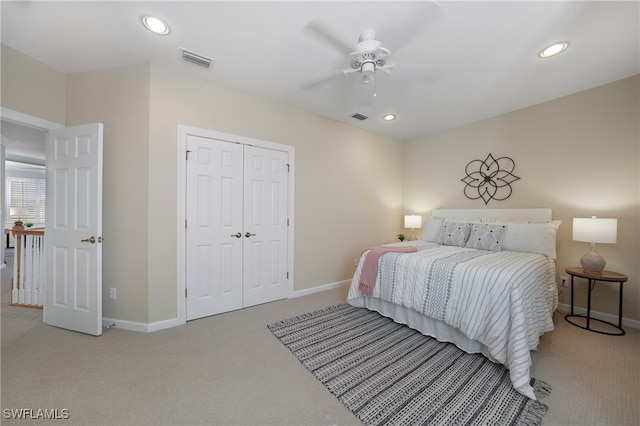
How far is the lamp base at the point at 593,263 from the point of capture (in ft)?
8.41

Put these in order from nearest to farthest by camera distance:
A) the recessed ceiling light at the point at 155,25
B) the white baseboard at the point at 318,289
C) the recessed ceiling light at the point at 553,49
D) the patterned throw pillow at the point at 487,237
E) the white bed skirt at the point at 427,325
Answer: the recessed ceiling light at the point at 155,25
the white bed skirt at the point at 427,325
the recessed ceiling light at the point at 553,49
the patterned throw pillow at the point at 487,237
the white baseboard at the point at 318,289

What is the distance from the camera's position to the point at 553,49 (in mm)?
2240

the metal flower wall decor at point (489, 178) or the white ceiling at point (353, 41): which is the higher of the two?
the white ceiling at point (353, 41)

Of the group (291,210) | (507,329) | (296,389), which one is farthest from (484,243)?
(296,389)

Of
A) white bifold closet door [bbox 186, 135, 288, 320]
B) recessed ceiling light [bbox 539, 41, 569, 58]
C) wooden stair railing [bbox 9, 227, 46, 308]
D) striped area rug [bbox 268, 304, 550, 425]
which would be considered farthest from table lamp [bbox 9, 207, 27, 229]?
recessed ceiling light [bbox 539, 41, 569, 58]

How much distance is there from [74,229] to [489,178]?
5367mm

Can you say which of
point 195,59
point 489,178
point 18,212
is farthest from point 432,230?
point 18,212

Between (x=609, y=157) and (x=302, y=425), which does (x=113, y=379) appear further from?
(x=609, y=157)

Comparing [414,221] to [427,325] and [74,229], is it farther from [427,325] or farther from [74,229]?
[74,229]

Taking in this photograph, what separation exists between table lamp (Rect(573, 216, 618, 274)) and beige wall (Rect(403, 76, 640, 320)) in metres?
0.46

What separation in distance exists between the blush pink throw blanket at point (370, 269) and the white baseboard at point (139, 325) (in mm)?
2122

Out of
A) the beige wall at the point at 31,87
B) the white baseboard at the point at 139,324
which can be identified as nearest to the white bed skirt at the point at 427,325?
the white baseboard at the point at 139,324

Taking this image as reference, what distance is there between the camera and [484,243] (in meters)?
3.13

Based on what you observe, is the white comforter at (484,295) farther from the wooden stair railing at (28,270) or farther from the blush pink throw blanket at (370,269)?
the wooden stair railing at (28,270)
